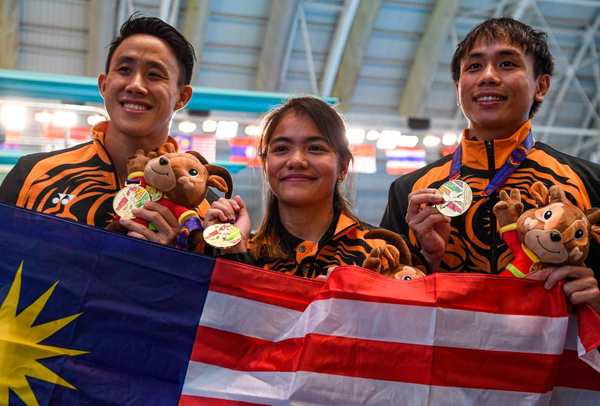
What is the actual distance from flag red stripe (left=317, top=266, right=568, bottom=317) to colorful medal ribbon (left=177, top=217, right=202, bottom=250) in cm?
50

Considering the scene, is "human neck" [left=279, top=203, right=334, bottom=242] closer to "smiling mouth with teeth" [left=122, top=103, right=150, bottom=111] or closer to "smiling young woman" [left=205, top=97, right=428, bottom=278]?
"smiling young woman" [left=205, top=97, right=428, bottom=278]

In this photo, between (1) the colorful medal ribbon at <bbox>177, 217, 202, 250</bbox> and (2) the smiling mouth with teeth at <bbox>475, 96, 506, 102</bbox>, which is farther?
(2) the smiling mouth with teeth at <bbox>475, 96, 506, 102</bbox>

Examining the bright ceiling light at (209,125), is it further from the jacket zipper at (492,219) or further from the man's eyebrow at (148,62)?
the jacket zipper at (492,219)

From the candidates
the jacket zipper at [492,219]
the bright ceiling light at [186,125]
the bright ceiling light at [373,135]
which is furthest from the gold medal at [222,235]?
the bright ceiling light at [373,135]

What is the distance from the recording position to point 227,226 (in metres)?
2.08

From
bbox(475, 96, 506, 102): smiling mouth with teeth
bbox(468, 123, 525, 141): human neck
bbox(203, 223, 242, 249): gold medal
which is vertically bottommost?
bbox(203, 223, 242, 249): gold medal

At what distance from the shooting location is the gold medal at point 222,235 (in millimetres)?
2006

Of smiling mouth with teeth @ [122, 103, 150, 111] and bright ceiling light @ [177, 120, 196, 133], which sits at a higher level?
bright ceiling light @ [177, 120, 196, 133]

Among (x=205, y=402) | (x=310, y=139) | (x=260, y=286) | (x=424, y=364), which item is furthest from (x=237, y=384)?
(x=310, y=139)

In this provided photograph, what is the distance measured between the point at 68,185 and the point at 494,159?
1809 mm

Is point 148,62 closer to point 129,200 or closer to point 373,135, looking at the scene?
point 129,200

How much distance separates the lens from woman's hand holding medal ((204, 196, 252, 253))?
2021mm

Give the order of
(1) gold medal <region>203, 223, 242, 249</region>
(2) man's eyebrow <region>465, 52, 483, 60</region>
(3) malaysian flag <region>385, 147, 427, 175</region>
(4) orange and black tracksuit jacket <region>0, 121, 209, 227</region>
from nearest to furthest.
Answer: (1) gold medal <region>203, 223, 242, 249</region> → (4) orange and black tracksuit jacket <region>0, 121, 209, 227</region> → (2) man's eyebrow <region>465, 52, 483, 60</region> → (3) malaysian flag <region>385, 147, 427, 175</region>

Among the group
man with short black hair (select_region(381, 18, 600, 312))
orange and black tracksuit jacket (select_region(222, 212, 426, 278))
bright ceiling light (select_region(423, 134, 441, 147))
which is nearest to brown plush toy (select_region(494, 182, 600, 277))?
man with short black hair (select_region(381, 18, 600, 312))
